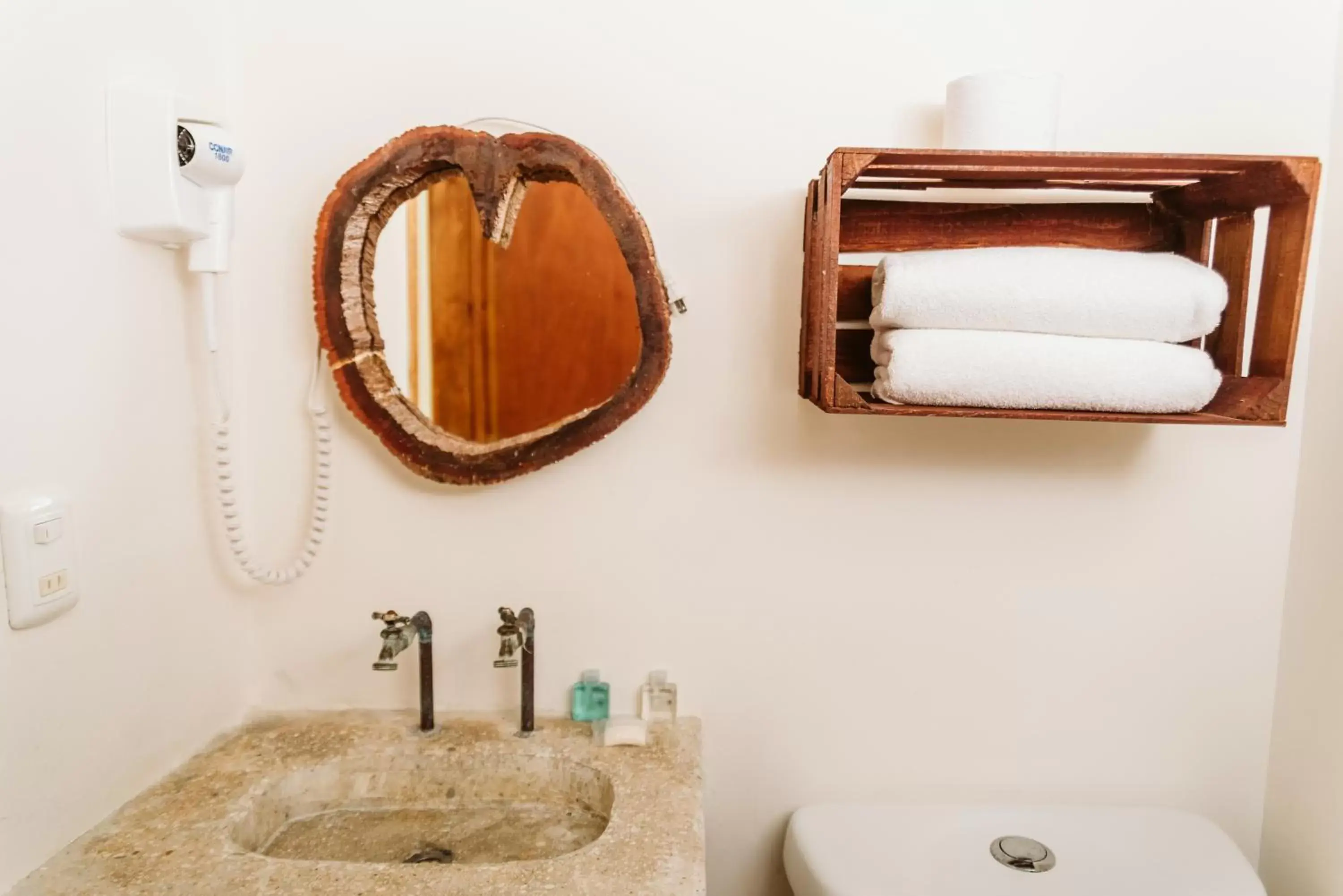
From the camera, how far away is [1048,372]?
943 millimetres

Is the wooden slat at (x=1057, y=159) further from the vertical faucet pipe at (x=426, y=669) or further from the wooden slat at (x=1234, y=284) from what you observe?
the vertical faucet pipe at (x=426, y=669)

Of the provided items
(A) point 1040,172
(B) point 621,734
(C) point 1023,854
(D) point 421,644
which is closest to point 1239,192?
(A) point 1040,172

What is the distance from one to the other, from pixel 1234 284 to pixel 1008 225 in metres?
0.26

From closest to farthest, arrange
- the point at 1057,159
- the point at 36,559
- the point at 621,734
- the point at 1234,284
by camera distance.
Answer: the point at 36,559 < the point at 1057,159 < the point at 1234,284 < the point at 621,734

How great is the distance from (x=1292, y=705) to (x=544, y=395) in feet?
3.52

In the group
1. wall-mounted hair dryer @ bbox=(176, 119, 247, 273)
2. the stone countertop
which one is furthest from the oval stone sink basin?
wall-mounted hair dryer @ bbox=(176, 119, 247, 273)

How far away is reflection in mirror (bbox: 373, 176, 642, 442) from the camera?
1.12 metres

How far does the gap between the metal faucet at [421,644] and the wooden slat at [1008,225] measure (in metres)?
0.74

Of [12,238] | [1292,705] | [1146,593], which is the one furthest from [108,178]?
[1292,705]

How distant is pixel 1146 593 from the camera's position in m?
1.19

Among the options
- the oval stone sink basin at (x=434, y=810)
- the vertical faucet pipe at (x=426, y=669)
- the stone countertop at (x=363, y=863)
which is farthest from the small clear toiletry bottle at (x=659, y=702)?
the vertical faucet pipe at (x=426, y=669)

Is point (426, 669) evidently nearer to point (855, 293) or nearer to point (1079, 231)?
point (855, 293)

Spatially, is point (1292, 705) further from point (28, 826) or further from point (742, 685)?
point (28, 826)

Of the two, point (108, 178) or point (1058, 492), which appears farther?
point (1058, 492)
